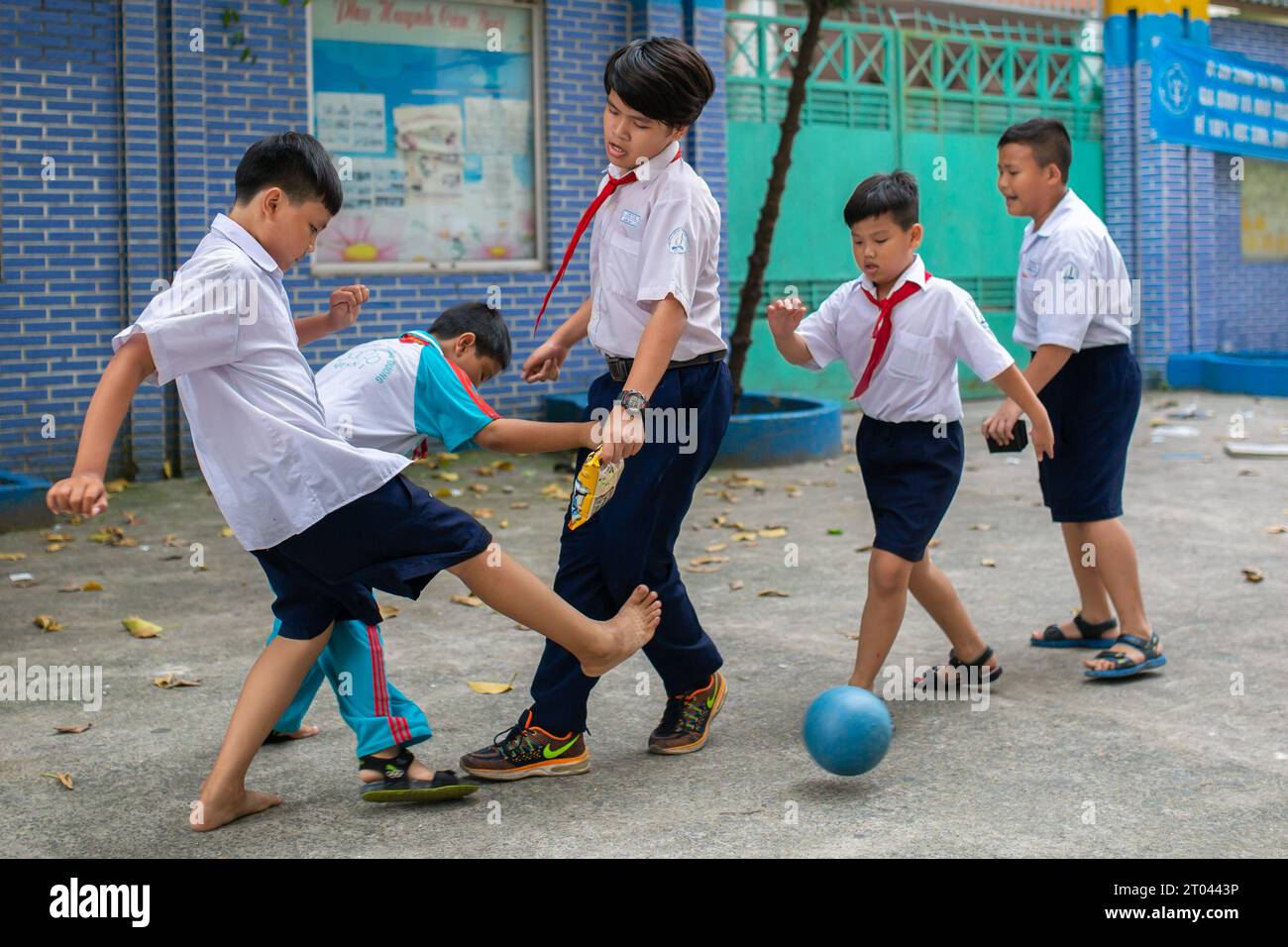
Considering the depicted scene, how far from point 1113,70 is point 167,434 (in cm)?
1035

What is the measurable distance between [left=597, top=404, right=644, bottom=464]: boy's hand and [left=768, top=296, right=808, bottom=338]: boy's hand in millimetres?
751

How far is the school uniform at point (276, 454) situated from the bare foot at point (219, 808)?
1.78 ft

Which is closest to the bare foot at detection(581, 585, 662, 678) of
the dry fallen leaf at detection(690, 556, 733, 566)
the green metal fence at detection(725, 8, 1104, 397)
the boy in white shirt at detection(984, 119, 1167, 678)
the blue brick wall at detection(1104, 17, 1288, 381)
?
the boy in white shirt at detection(984, 119, 1167, 678)

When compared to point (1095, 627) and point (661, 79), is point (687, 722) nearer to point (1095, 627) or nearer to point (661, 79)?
point (661, 79)

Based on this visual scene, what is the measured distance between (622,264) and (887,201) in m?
0.91

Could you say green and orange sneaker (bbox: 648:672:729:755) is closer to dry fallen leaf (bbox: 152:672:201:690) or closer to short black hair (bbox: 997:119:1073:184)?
dry fallen leaf (bbox: 152:672:201:690)

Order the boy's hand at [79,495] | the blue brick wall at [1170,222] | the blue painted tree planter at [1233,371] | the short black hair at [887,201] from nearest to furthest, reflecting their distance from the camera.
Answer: the boy's hand at [79,495] → the short black hair at [887,201] → the blue painted tree planter at [1233,371] → the blue brick wall at [1170,222]

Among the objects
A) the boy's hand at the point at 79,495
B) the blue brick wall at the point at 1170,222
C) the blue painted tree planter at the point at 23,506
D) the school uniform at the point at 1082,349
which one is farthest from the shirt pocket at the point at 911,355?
the blue brick wall at the point at 1170,222

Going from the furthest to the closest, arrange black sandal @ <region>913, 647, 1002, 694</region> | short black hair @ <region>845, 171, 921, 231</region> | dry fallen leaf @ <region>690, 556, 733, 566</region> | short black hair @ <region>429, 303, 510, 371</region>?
dry fallen leaf @ <region>690, 556, 733, 566</region> < black sandal @ <region>913, 647, 1002, 694</region> < short black hair @ <region>845, 171, 921, 231</region> < short black hair @ <region>429, 303, 510, 371</region>

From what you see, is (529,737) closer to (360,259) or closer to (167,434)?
(167,434)

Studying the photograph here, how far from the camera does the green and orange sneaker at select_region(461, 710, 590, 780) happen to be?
3.67 metres

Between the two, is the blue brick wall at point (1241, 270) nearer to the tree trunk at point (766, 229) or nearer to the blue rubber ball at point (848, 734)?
the tree trunk at point (766, 229)

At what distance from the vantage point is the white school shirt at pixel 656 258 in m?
3.46
